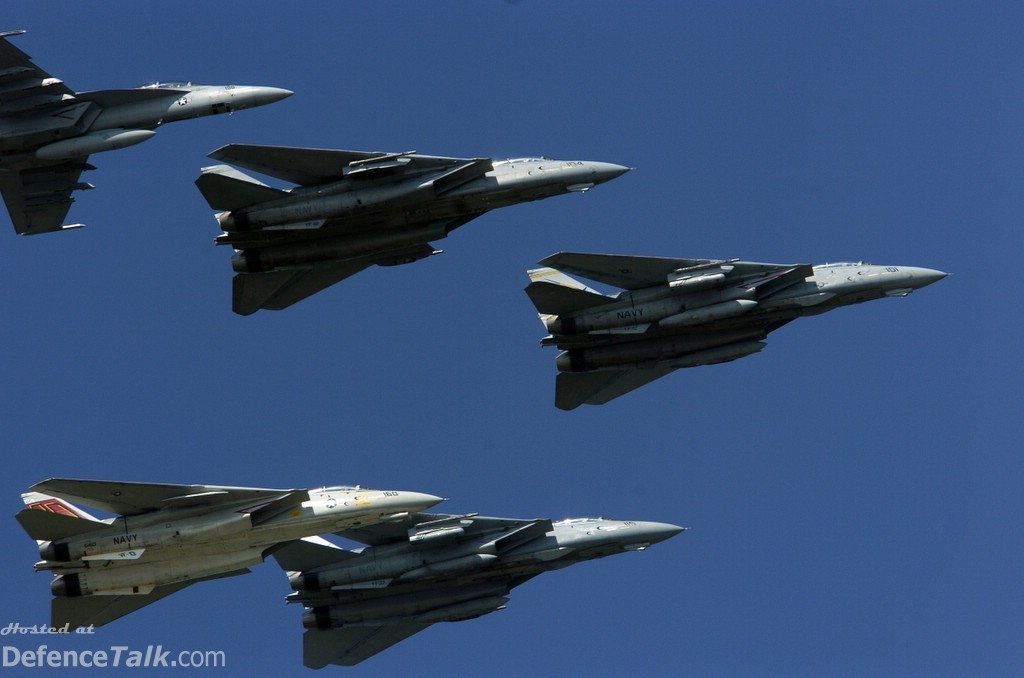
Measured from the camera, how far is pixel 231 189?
2122 inches

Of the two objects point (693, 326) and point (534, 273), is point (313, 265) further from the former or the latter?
point (693, 326)

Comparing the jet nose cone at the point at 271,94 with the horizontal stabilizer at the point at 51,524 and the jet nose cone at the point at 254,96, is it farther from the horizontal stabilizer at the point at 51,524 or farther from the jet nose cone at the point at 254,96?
the horizontal stabilizer at the point at 51,524

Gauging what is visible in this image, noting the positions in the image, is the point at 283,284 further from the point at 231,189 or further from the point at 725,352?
the point at 725,352

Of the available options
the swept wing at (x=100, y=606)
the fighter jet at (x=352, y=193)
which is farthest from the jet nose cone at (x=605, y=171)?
the swept wing at (x=100, y=606)

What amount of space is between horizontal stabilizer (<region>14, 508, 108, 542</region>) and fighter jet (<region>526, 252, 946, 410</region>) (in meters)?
13.9

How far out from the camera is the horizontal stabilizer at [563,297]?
5512 cm

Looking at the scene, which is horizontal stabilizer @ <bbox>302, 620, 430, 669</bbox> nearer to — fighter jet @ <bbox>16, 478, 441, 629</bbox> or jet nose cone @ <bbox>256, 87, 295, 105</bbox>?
fighter jet @ <bbox>16, 478, 441, 629</bbox>

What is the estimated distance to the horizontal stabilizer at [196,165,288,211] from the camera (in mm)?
53781

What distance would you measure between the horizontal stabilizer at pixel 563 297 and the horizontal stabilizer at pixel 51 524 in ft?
44.6

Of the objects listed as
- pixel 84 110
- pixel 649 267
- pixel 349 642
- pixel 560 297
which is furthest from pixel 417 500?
pixel 84 110

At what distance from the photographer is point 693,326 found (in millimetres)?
54969

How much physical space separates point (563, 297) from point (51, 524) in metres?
15.4

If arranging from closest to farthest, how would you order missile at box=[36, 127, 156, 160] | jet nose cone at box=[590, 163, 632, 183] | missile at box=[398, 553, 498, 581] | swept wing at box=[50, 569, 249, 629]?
missile at box=[36, 127, 156, 160] < jet nose cone at box=[590, 163, 632, 183] < swept wing at box=[50, 569, 249, 629] < missile at box=[398, 553, 498, 581]

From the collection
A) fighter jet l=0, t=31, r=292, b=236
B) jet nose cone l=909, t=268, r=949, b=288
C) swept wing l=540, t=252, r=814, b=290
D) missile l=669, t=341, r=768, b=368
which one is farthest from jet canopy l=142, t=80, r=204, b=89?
jet nose cone l=909, t=268, r=949, b=288
